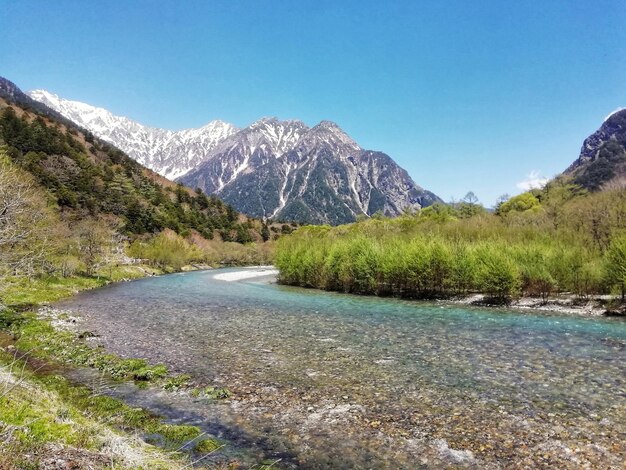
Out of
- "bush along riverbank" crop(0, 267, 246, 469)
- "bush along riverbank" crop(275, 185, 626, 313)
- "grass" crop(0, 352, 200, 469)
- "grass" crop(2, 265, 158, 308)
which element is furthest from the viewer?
"bush along riverbank" crop(275, 185, 626, 313)

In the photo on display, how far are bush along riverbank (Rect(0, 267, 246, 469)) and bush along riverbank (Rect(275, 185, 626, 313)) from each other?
34584mm

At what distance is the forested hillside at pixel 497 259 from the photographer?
40.0 meters

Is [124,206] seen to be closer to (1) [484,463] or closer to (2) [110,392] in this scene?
(2) [110,392]

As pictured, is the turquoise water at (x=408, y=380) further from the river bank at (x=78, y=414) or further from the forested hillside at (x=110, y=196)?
the forested hillside at (x=110, y=196)

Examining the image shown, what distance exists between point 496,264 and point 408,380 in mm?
28505

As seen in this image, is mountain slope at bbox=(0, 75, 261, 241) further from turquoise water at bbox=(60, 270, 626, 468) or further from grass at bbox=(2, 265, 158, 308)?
turquoise water at bbox=(60, 270, 626, 468)

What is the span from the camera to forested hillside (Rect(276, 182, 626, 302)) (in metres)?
40.0

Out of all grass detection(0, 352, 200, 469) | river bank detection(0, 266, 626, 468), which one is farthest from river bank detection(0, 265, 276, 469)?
river bank detection(0, 266, 626, 468)

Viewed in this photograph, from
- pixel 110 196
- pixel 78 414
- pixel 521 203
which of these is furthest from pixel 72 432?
pixel 110 196

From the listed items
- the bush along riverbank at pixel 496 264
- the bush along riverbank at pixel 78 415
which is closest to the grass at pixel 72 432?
the bush along riverbank at pixel 78 415

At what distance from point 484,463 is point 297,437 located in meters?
5.00

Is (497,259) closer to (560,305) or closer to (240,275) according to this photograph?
(560,305)

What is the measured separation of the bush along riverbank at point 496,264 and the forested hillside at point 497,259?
96mm

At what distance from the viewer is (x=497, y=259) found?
41156mm
